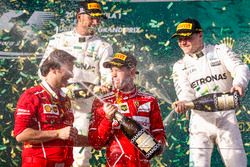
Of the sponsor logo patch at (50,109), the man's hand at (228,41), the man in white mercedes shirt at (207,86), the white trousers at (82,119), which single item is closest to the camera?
the sponsor logo patch at (50,109)

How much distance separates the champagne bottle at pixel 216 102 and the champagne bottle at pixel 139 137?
604 millimetres

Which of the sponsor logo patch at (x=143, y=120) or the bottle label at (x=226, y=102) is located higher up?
the bottle label at (x=226, y=102)

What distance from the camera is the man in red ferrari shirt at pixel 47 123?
4.36 meters

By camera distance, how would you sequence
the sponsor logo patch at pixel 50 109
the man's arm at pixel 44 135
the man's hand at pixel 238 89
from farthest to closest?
the man's hand at pixel 238 89
the sponsor logo patch at pixel 50 109
the man's arm at pixel 44 135

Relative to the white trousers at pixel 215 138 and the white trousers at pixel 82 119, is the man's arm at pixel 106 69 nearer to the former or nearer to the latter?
the white trousers at pixel 82 119

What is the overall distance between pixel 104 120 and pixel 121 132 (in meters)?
0.16

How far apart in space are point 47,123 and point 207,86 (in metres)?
1.39

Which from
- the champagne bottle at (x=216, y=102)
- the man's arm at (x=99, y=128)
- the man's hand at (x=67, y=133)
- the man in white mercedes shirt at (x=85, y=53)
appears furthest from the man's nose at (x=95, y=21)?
the man's hand at (x=67, y=133)

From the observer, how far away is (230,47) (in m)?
5.17

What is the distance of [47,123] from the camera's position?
445 centimetres

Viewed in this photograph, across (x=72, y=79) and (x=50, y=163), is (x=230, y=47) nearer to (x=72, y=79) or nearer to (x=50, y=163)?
(x=72, y=79)

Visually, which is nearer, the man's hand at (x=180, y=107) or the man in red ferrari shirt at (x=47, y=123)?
the man in red ferrari shirt at (x=47, y=123)

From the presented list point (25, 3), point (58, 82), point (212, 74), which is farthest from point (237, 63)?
point (25, 3)

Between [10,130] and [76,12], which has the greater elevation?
[76,12]
